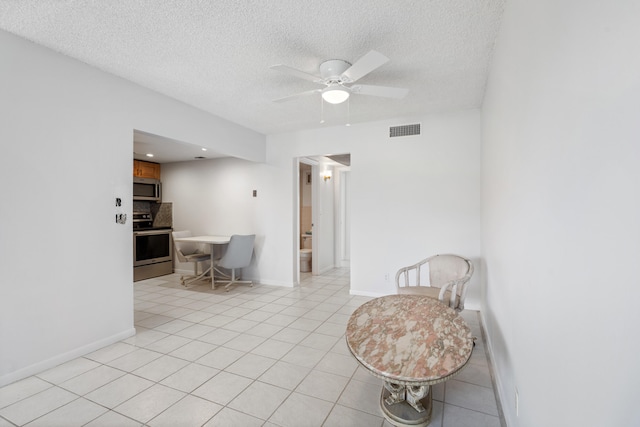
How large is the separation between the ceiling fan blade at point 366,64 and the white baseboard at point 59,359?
10.8 ft

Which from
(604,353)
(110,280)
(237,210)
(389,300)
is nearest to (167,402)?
(110,280)

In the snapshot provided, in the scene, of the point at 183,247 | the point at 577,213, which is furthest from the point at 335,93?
the point at 183,247

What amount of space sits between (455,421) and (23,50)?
406 centimetres

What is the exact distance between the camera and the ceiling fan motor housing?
2.56 m

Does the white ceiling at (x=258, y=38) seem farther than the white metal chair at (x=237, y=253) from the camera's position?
No

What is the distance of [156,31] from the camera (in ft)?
7.30

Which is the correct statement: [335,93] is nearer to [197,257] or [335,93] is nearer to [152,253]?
[197,257]

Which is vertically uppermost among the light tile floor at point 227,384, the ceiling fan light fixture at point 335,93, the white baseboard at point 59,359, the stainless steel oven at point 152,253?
the ceiling fan light fixture at point 335,93

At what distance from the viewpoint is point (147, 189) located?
245 inches

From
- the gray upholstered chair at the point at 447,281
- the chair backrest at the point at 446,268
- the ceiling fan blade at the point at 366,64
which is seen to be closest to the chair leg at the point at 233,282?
the gray upholstered chair at the point at 447,281

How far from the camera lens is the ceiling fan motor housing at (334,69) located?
256cm

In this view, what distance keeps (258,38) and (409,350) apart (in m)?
2.41

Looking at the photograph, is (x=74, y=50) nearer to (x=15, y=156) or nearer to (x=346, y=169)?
(x=15, y=156)

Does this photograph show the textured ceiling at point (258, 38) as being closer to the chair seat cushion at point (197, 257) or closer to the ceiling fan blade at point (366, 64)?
the ceiling fan blade at point (366, 64)
